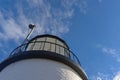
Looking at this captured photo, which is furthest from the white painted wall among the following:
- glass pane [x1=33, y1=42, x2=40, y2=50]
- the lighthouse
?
glass pane [x1=33, y1=42, x2=40, y2=50]

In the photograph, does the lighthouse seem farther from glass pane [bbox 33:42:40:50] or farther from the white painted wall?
glass pane [bbox 33:42:40:50]

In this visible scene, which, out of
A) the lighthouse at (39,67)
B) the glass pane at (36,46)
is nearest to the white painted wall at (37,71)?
the lighthouse at (39,67)

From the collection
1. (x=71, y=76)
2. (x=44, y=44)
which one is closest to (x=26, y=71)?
(x=71, y=76)

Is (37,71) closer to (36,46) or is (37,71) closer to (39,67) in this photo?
(39,67)

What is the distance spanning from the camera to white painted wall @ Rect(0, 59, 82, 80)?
25.1ft

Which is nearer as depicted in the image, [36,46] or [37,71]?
[37,71]

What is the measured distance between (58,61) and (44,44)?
5.72 feet

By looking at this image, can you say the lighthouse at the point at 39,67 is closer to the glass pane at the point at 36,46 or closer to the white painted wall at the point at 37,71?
the white painted wall at the point at 37,71

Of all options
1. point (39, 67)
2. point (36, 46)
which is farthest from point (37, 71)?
point (36, 46)

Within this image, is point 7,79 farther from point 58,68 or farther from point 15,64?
point 58,68

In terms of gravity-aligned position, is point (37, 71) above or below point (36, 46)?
below

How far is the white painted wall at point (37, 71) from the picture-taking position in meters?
7.64

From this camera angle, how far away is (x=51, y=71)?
7.89m

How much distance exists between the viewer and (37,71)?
25.3 feet
